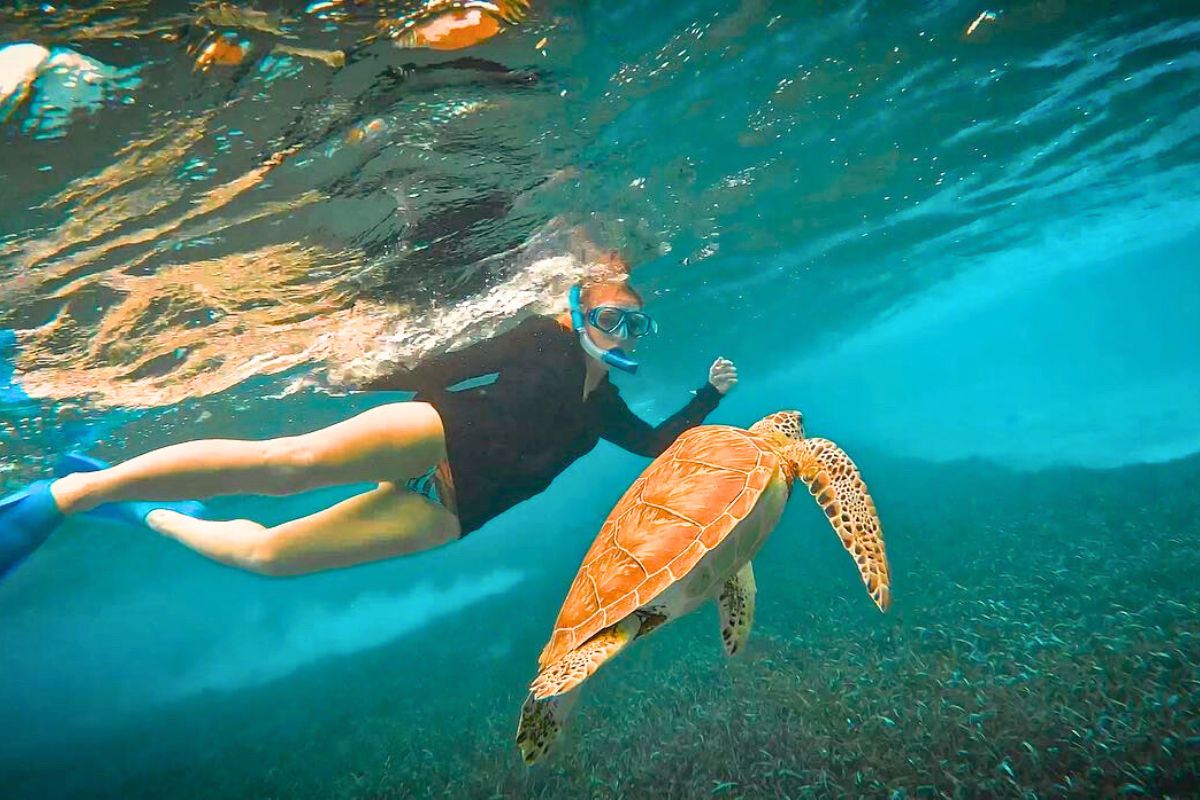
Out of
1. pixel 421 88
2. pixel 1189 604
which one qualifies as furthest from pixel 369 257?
pixel 1189 604

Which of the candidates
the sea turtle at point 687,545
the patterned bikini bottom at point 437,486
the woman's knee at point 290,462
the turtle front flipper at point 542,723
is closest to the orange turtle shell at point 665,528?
the sea turtle at point 687,545

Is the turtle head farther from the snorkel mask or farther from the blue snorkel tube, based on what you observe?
the snorkel mask

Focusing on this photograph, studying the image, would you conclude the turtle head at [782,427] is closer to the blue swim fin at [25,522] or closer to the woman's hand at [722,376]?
the woman's hand at [722,376]

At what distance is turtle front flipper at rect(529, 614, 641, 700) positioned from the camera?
2656 mm

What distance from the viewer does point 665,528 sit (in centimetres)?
365

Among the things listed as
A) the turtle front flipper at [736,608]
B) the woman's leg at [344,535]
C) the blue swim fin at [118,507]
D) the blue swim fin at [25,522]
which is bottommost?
the turtle front flipper at [736,608]

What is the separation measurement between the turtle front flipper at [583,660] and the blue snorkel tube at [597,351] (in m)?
2.23

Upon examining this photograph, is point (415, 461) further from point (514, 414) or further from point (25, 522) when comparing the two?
point (25, 522)

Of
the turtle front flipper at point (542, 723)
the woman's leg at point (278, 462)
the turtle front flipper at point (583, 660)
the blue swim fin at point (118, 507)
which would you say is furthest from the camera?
the blue swim fin at point (118, 507)

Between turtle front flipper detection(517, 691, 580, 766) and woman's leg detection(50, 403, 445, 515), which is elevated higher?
woman's leg detection(50, 403, 445, 515)

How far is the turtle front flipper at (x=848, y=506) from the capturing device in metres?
3.57

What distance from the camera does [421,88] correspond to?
5484 millimetres

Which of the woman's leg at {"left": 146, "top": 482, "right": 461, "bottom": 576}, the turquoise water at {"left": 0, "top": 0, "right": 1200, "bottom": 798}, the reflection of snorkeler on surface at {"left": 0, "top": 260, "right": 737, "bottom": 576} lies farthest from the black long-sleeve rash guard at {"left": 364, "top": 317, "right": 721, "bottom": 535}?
the turquoise water at {"left": 0, "top": 0, "right": 1200, "bottom": 798}

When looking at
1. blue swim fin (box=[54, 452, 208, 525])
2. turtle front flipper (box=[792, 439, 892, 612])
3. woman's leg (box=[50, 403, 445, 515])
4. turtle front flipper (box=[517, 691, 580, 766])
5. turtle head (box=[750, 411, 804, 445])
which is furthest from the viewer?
blue swim fin (box=[54, 452, 208, 525])
